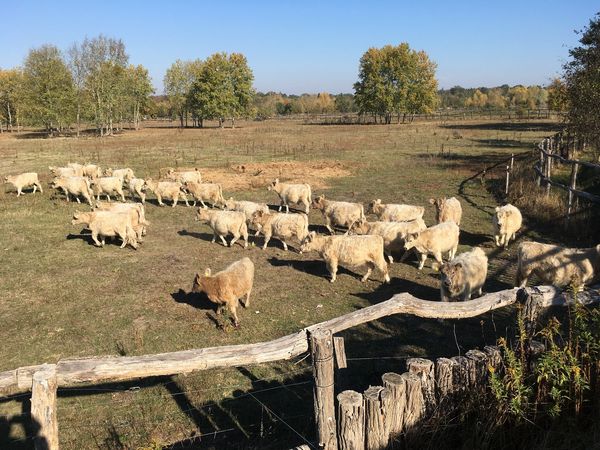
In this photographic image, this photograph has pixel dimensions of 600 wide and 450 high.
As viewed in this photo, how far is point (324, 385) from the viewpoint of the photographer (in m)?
4.59

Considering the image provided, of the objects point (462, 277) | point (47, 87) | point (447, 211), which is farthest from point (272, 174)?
point (47, 87)

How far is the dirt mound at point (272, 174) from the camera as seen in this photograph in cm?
2644

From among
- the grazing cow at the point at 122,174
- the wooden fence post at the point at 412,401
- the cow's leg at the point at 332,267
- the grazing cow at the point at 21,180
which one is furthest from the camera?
the grazing cow at the point at 122,174

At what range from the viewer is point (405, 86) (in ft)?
278

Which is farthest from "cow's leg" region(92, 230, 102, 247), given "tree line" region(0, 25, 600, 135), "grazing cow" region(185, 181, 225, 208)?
"tree line" region(0, 25, 600, 135)

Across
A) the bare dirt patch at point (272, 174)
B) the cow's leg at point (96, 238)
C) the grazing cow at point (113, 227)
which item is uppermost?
the bare dirt patch at point (272, 174)

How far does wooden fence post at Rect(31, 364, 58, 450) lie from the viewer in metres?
4.09

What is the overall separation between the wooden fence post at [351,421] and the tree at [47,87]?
64.8 meters

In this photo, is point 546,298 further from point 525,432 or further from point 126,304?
point 126,304

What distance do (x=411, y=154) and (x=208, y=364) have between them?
3610 cm

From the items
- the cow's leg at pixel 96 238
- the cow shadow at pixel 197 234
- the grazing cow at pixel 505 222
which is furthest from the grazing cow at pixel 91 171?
the grazing cow at pixel 505 222

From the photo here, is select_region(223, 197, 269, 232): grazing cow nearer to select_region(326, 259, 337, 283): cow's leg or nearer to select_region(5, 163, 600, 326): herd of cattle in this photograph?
select_region(5, 163, 600, 326): herd of cattle

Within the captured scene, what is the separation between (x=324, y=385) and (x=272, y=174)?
25.0 meters

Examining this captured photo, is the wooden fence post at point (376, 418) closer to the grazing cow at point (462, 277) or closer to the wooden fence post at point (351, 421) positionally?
the wooden fence post at point (351, 421)
